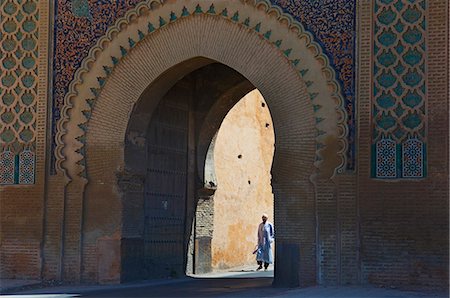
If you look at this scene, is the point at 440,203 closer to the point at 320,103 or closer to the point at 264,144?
the point at 320,103

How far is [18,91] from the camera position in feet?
44.8

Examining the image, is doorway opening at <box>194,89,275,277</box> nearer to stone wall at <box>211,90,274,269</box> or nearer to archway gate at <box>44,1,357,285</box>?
stone wall at <box>211,90,274,269</box>

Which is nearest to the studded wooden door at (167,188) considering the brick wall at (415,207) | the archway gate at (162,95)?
the archway gate at (162,95)

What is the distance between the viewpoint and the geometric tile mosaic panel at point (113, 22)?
1179 centimetres

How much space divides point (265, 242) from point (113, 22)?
20.3 ft

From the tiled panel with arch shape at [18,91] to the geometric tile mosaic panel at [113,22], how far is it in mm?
371

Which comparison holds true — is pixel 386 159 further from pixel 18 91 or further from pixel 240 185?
pixel 240 185

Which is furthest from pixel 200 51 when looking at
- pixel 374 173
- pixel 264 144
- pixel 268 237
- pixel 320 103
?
pixel 264 144

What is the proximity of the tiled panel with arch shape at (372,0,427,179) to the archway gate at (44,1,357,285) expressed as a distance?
47 centimetres

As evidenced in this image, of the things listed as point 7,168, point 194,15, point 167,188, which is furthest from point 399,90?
point 7,168

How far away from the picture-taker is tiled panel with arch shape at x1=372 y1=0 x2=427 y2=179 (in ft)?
37.3

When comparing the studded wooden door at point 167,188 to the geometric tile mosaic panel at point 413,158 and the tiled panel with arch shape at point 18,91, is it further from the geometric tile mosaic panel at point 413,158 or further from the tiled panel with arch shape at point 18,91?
the geometric tile mosaic panel at point 413,158

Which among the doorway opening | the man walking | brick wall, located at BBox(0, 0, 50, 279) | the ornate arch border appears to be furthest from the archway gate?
the man walking

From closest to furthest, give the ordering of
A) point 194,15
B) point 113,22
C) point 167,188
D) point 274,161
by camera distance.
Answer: point 274,161 < point 194,15 < point 113,22 < point 167,188
